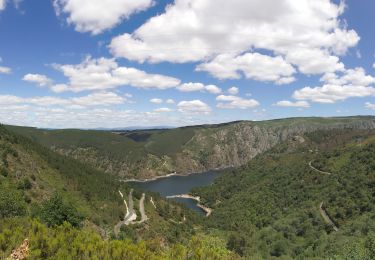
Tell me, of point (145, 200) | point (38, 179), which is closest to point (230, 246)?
point (38, 179)

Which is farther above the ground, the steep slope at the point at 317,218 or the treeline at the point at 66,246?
the treeline at the point at 66,246

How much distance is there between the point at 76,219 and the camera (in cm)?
7138

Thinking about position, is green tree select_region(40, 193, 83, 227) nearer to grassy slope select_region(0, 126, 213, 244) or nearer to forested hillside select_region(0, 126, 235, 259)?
forested hillside select_region(0, 126, 235, 259)

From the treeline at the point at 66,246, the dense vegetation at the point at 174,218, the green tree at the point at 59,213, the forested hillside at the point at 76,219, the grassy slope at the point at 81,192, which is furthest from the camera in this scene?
the grassy slope at the point at 81,192

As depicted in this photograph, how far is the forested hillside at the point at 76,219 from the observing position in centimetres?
2792

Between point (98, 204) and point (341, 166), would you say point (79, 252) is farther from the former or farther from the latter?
point (341, 166)

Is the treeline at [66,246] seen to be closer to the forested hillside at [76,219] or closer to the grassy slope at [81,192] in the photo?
the forested hillside at [76,219]

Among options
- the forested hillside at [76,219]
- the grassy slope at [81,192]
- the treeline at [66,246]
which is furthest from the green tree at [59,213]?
the treeline at [66,246]

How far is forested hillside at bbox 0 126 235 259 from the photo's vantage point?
27.9m

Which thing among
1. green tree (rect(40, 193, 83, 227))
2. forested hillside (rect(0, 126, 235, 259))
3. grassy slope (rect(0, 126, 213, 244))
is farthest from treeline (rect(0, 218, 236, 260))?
grassy slope (rect(0, 126, 213, 244))

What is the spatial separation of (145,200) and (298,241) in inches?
2858

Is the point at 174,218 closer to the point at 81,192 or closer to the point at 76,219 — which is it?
the point at 81,192

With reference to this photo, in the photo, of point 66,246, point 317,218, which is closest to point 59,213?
point 66,246

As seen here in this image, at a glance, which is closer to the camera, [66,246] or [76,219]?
[66,246]
